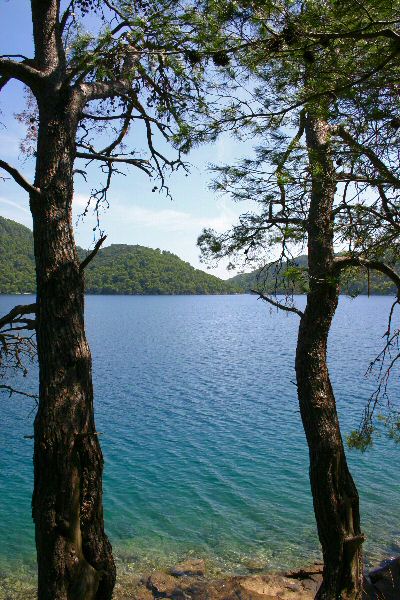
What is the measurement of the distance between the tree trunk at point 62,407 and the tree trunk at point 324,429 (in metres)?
2.25

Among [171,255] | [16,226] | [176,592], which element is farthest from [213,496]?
[16,226]

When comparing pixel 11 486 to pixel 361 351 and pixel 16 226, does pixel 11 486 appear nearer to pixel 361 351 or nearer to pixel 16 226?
pixel 361 351

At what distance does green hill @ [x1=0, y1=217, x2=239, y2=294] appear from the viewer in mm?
125938

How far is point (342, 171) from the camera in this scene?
414cm

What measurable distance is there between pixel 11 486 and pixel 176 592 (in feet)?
20.2

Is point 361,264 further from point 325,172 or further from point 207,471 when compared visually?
point 207,471

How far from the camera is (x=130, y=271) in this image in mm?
144375

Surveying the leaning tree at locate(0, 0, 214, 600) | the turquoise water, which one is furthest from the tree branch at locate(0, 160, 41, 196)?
the turquoise water

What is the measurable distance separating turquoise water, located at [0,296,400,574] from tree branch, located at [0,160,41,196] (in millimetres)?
7655

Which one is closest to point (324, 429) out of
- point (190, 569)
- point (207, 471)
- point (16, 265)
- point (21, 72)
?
point (21, 72)

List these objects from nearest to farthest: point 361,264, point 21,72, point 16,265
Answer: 1. point 21,72
2. point 361,264
3. point 16,265

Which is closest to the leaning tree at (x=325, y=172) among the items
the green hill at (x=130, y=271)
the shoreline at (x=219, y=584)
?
the shoreline at (x=219, y=584)

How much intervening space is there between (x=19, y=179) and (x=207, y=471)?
11.3m

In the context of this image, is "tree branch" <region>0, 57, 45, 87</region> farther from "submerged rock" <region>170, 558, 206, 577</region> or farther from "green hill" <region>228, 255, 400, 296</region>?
"submerged rock" <region>170, 558, 206, 577</region>
